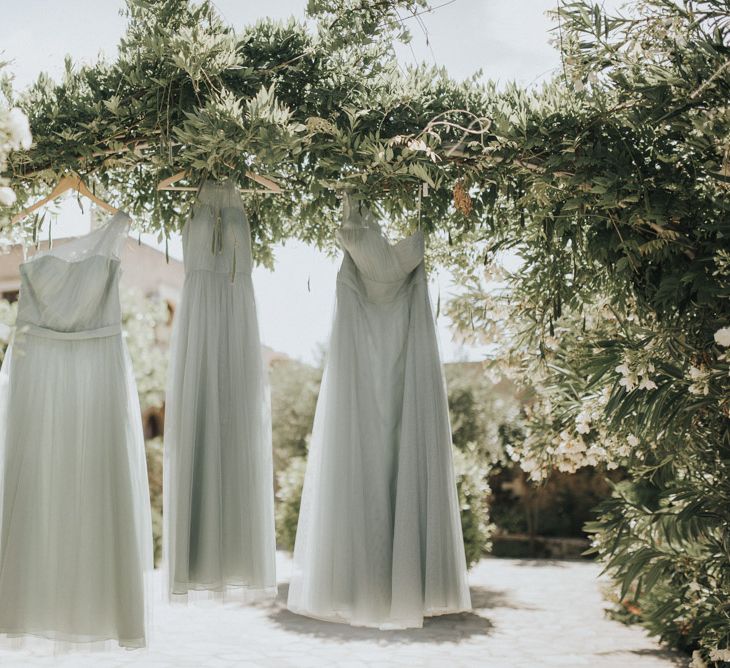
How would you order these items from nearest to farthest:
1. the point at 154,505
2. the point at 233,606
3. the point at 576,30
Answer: the point at 576,30 → the point at 233,606 → the point at 154,505

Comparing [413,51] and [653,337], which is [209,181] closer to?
[413,51]

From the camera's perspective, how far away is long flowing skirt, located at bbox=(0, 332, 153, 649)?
2.31m

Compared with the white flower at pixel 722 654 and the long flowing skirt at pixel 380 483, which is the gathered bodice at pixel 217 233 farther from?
the white flower at pixel 722 654

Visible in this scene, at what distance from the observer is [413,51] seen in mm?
2588

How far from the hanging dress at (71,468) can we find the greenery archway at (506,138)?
1.57 ft

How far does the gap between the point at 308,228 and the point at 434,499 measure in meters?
1.34

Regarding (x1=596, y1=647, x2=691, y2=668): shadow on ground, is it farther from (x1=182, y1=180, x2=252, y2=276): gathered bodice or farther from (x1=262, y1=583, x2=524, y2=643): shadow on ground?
(x1=182, y1=180, x2=252, y2=276): gathered bodice

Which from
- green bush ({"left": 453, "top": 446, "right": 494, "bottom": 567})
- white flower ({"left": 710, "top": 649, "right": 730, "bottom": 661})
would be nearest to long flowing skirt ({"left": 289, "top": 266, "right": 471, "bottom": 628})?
white flower ({"left": 710, "top": 649, "right": 730, "bottom": 661})

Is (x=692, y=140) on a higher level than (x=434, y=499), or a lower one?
higher

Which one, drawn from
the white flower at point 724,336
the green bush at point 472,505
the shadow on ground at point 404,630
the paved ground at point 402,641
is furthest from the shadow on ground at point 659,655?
the white flower at point 724,336

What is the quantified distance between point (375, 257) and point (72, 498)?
4.08 ft

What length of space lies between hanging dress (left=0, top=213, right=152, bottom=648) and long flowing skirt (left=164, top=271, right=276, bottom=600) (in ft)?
0.51

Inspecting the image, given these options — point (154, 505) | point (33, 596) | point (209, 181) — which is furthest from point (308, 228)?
point (154, 505)

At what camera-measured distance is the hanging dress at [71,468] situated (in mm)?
2318
